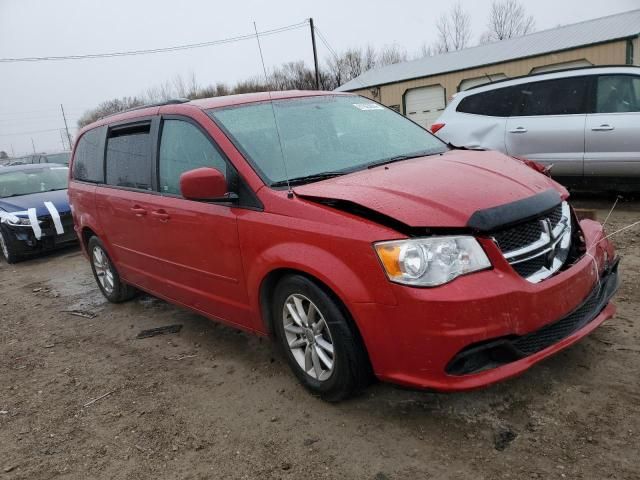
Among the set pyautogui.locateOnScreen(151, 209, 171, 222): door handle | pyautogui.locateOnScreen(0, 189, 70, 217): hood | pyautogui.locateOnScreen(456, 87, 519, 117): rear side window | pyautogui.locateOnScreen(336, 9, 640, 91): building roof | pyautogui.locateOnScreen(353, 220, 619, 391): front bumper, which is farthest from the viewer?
pyautogui.locateOnScreen(336, 9, 640, 91): building roof

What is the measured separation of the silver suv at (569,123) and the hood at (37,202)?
582 cm

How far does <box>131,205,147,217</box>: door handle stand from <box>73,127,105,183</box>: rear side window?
913 mm

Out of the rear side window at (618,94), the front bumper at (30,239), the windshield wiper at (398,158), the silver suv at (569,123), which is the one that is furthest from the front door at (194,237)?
the rear side window at (618,94)

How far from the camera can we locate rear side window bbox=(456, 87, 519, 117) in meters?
7.32

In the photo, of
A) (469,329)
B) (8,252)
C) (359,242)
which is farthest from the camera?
(8,252)

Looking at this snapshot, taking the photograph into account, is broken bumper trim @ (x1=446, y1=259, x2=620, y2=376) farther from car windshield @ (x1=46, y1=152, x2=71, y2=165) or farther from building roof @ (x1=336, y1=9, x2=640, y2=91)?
car windshield @ (x1=46, y1=152, x2=71, y2=165)

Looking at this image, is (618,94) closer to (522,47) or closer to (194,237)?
(194,237)

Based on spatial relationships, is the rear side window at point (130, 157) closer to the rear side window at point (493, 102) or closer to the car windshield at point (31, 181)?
the car windshield at point (31, 181)

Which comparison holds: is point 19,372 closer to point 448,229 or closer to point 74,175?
point 74,175

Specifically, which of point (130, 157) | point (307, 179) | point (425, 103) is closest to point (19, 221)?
point (130, 157)

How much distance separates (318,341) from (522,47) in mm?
21978

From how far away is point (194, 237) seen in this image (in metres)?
3.46

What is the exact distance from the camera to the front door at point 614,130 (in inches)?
245

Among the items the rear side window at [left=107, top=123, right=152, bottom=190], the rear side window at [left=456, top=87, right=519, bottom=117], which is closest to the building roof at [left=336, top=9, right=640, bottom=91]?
the rear side window at [left=456, top=87, right=519, bottom=117]
